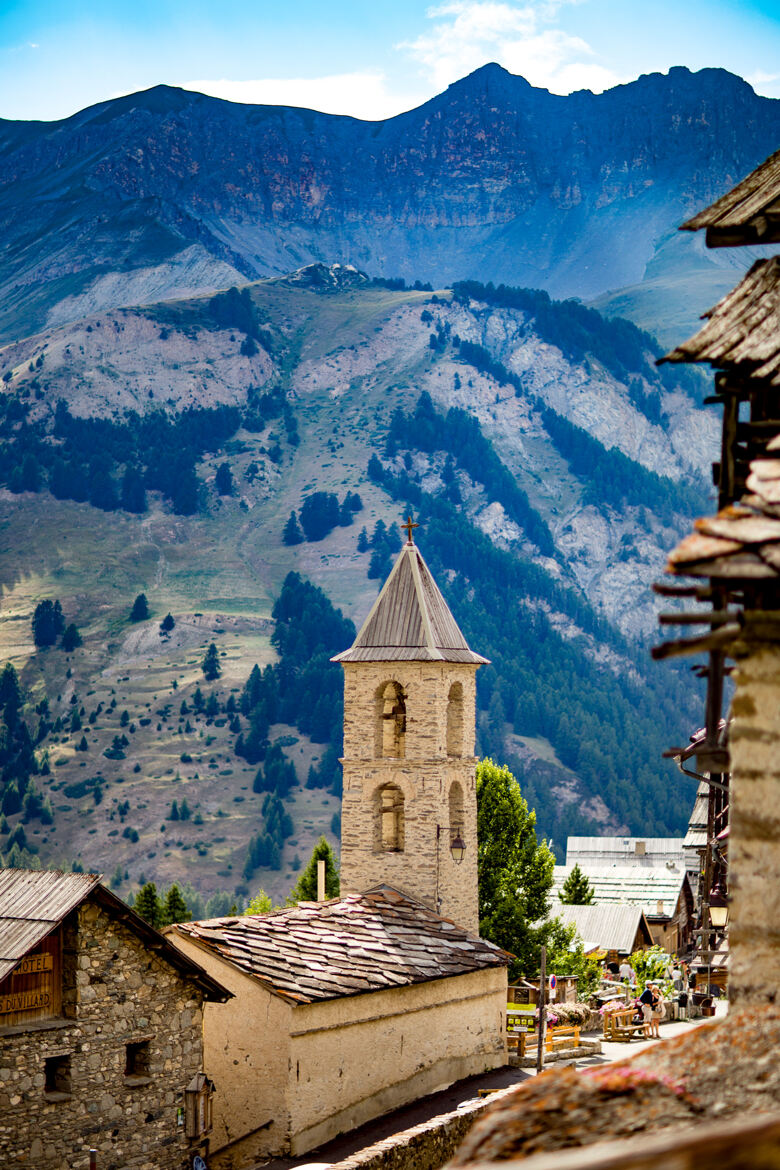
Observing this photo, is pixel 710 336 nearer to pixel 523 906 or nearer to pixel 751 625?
pixel 751 625

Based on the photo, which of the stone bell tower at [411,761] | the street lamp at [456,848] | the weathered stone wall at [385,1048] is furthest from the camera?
the street lamp at [456,848]

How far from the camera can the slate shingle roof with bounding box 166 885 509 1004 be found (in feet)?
89.1

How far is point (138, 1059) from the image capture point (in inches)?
979

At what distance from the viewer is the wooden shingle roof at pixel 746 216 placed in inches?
527

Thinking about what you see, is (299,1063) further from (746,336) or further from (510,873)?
(510,873)

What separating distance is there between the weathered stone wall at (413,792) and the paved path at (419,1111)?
5273mm

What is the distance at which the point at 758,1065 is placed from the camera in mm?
6508

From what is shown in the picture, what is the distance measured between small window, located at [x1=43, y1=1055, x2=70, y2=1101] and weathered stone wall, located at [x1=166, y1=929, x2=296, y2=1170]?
4197 mm

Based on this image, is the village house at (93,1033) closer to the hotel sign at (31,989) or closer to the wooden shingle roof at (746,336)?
the hotel sign at (31,989)

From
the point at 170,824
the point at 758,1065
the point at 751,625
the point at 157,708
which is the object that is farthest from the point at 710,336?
the point at 157,708

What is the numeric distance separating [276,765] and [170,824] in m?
18.3

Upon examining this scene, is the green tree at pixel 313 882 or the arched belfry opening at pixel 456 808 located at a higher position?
the arched belfry opening at pixel 456 808

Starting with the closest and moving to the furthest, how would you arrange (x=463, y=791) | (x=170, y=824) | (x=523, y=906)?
1. (x=463, y=791)
2. (x=523, y=906)
3. (x=170, y=824)

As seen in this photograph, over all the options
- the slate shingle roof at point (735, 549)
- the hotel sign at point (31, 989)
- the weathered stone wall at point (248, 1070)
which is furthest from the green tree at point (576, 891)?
the slate shingle roof at point (735, 549)
